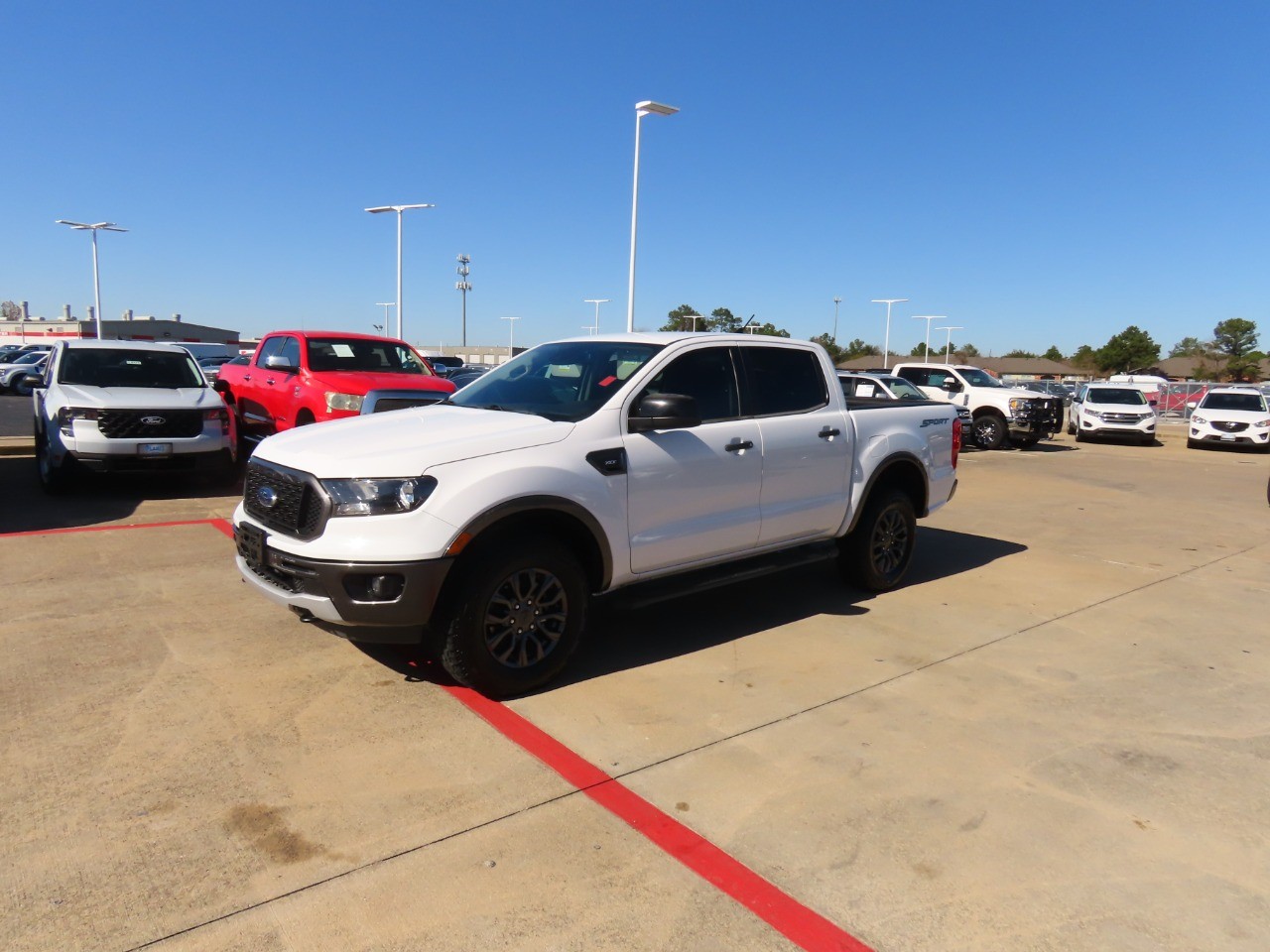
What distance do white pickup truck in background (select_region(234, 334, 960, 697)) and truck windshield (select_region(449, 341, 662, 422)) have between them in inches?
0.6

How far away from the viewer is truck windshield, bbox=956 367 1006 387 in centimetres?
2012

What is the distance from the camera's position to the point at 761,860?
9.66ft

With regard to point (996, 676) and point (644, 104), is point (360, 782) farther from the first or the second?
point (644, 104)

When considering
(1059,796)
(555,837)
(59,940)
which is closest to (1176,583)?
(1059,796)

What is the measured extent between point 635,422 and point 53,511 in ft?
21.6

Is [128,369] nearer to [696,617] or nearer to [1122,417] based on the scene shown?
[696,617]

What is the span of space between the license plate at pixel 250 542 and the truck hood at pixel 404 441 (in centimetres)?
36

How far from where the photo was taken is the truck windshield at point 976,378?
20.1m

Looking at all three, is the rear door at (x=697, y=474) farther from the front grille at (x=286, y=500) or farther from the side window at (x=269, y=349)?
the side window at (x=269, y=349)

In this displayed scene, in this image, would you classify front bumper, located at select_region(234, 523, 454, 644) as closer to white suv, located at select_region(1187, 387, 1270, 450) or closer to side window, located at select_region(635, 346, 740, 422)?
side window, located at select_region(635, 346, 740, 422)

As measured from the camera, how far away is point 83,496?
9.02m

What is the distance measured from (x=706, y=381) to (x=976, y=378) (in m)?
17.4

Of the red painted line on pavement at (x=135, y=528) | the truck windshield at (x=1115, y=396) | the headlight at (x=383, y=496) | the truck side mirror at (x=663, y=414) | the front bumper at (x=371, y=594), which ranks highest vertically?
the truck side mirror at (x=663, y=414)

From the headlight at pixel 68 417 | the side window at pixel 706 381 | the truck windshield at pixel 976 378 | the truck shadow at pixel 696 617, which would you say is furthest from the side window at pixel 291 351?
the truck windshield at pixel 976 378
